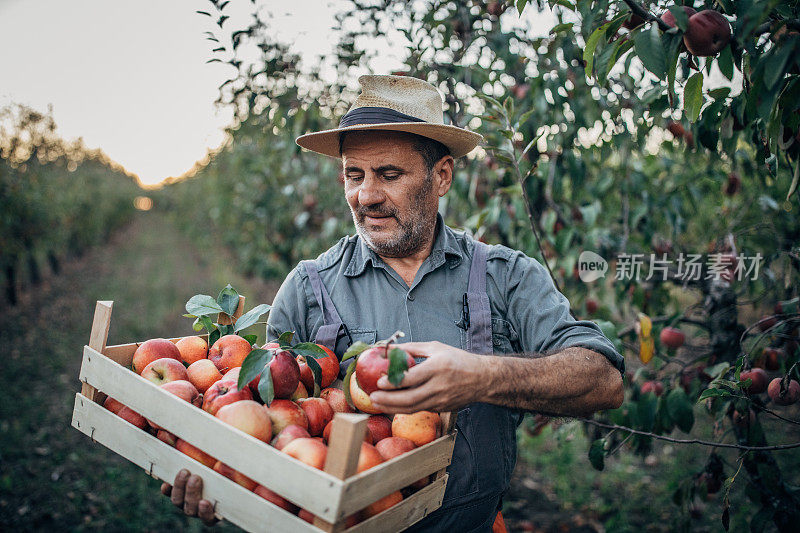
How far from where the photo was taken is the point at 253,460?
118 cm

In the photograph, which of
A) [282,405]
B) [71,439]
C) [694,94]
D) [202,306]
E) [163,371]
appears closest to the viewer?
[282,405]

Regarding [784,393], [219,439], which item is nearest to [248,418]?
[219,439]

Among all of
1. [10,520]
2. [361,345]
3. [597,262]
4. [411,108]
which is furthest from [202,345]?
[10,520]

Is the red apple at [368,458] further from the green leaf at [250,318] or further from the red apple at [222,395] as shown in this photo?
the green leaf at [250,318]

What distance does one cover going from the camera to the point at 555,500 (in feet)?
13.6

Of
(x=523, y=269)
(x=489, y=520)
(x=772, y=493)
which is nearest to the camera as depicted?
(x=489, y=520)

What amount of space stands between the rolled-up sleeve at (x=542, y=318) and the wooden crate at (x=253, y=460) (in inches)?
19.8

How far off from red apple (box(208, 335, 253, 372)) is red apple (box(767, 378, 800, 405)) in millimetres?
1880

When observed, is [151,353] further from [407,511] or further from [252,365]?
[407,511]

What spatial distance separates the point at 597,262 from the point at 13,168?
10.8 m

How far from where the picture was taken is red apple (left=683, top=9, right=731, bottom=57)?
4.73 feet

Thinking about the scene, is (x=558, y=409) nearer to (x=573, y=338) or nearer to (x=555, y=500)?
(x=573, y=338)

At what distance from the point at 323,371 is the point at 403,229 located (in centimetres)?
61

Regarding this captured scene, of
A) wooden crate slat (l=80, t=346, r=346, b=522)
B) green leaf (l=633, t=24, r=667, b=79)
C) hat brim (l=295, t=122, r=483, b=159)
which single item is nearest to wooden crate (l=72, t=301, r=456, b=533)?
wooden crate slat (l=80, t=346, r=346, b=522)
